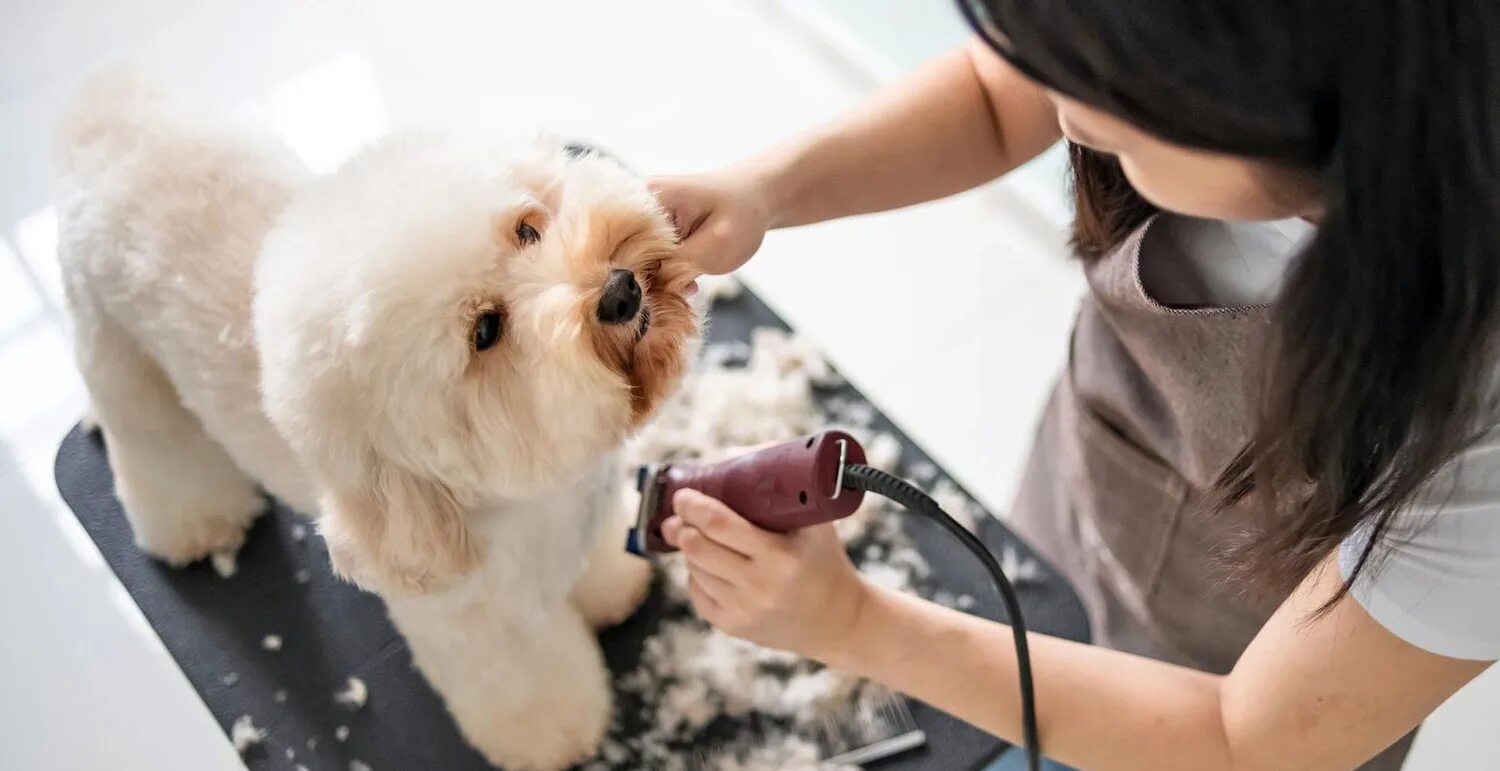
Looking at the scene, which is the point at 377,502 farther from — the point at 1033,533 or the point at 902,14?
the point at 902,14

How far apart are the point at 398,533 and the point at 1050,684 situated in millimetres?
475

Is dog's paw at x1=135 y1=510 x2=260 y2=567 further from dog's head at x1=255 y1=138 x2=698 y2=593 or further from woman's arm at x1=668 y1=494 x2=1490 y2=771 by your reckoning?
woman's arm at x1=668 y1=494 x2=1490 y2=771

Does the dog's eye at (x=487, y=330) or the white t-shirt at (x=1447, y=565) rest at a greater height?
the dog's eye at (x=487, y=330)

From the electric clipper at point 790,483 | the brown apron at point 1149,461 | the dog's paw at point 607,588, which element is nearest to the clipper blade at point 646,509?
the electric clipper at point 790,483

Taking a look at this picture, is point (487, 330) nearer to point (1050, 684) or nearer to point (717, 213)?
point (717, 213)

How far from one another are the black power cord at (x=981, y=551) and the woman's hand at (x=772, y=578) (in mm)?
67

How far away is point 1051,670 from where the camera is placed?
85 cm

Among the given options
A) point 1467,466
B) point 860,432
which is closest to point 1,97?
point 860,432

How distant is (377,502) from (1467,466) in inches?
26.5

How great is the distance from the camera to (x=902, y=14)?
1976mm

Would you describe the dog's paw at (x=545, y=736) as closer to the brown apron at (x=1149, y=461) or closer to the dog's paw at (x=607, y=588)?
the dog's paw at (x=607, y=588)

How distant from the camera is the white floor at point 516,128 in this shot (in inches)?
56.2

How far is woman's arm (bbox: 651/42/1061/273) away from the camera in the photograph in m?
0.92

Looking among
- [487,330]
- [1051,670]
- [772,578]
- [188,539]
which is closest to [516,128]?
[188,539]
